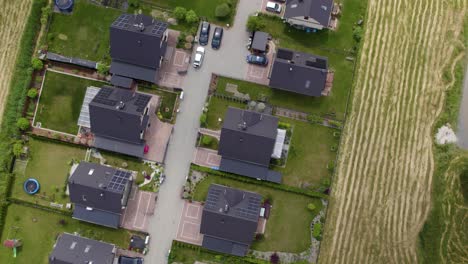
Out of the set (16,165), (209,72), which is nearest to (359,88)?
(209,72)

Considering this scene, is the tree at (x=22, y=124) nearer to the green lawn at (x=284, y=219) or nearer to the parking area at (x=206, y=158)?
the parking area at (x=206, y=158)

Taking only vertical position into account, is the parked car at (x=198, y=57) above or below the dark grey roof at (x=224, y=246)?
above

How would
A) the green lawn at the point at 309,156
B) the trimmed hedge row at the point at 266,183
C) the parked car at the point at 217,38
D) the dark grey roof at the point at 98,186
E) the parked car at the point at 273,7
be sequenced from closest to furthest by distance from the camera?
the dark grey roof at the point at 98,186
the trimmed hedge row at the point at 266,183
the green lawn at the point at 309,156
the parked car at the point at 217,38
the parked car at the point at 273,7

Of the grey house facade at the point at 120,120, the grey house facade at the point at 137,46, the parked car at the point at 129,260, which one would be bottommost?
the parked car at the point at 129,260

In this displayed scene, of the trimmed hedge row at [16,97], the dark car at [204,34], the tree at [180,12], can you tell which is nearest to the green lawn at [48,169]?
the trimmed hedge row at [16,97]

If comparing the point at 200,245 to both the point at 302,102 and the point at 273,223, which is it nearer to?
the point at 273,223

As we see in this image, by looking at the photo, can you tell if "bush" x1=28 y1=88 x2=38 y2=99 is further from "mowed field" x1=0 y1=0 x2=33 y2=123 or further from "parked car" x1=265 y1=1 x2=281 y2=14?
"parked car" x1=265 y1=1 x2=281 y2=14

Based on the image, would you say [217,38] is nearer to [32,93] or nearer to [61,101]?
[61,101]
